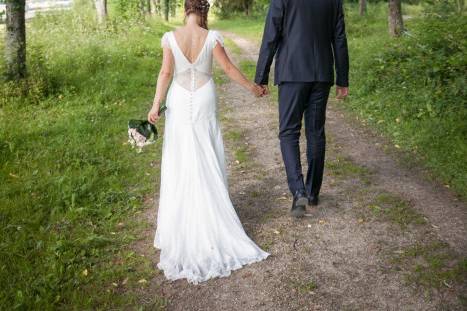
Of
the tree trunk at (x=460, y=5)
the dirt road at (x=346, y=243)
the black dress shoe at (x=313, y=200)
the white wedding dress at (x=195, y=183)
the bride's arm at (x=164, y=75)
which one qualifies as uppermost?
the tree trunk at (x=460, y=5)

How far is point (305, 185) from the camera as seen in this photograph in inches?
212

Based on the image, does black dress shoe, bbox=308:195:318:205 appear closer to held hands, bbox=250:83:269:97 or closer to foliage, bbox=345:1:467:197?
held hands, bbox=250:83:269:97

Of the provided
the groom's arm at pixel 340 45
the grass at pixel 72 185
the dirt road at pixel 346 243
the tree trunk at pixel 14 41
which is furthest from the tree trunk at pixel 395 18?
the groom's arm at pixel 340 45

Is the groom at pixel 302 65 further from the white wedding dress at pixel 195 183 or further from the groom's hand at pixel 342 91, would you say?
the white wedding dress at pixel 195 183

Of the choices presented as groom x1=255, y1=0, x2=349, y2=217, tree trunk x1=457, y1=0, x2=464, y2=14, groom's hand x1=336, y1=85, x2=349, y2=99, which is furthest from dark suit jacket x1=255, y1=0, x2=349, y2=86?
tree trunk x1=457, y1=0, x2=464, y2=14

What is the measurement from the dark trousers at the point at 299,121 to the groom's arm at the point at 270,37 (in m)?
0.24

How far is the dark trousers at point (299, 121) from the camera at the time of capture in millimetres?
4832

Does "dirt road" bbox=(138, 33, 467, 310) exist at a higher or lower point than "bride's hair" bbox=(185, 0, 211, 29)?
lower

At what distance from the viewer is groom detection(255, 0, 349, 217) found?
464 centimetres

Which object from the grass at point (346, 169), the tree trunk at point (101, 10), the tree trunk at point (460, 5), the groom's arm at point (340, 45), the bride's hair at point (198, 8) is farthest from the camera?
the tree trunk at point (101, 10)

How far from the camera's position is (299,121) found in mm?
4953

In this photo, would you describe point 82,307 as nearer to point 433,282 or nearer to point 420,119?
point 433,282

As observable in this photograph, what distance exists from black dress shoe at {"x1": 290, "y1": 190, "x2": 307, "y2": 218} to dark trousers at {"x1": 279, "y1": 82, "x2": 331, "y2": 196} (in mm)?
59

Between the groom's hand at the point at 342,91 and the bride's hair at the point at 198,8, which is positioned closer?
the bride's hair at the point at 198,8
